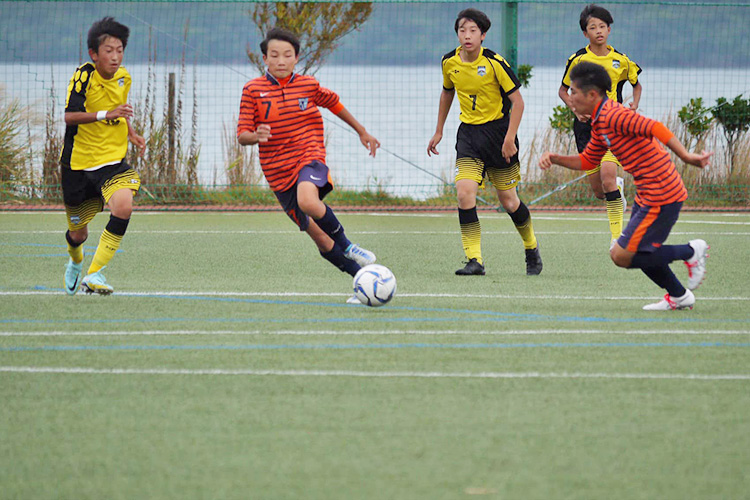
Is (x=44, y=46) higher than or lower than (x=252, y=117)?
higher

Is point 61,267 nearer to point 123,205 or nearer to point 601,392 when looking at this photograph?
point 123,205

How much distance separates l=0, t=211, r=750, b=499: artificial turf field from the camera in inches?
131

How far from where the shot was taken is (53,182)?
1562 cm

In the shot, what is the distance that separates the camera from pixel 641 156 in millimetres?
6488

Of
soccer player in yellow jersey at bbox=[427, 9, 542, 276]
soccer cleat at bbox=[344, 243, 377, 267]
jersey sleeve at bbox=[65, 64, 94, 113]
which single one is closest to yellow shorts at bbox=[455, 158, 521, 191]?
soccer player in yellow jersey at bbox=[427, 9, 542, 276]

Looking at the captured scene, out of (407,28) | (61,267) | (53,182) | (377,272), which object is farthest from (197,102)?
(377,272)

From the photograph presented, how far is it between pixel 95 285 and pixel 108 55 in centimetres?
147

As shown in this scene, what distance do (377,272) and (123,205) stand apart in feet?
5.72

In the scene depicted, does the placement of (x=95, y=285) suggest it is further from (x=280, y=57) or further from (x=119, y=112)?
(x=280, y=57)

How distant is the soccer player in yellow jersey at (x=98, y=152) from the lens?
7.13 metres

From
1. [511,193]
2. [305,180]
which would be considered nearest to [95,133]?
[305,180]

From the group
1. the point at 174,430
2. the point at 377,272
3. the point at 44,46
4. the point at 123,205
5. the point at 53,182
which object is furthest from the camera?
→ the point at 44,46

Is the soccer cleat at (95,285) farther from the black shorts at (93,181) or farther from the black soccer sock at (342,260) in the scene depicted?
the black soccer sock at (342,260)

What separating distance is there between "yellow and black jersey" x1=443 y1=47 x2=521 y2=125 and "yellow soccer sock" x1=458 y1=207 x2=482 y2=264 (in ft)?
2.42
